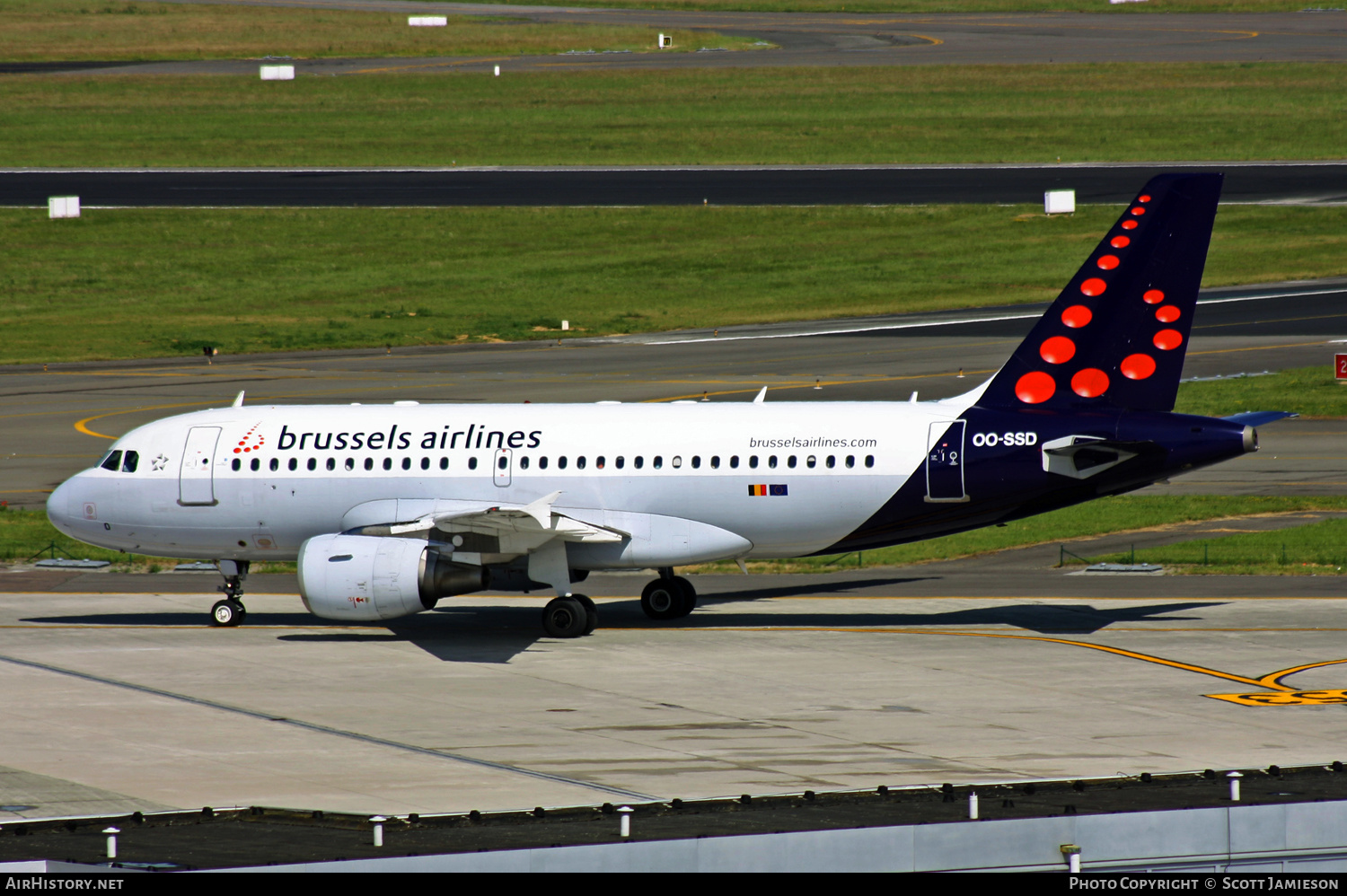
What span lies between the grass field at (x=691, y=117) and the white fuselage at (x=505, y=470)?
80.2 m

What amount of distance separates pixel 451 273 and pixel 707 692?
207 feet

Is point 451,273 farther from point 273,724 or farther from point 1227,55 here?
point 1227,55

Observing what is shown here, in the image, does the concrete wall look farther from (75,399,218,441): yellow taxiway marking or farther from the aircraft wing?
(75,399,218,441): yellow taxiway marking

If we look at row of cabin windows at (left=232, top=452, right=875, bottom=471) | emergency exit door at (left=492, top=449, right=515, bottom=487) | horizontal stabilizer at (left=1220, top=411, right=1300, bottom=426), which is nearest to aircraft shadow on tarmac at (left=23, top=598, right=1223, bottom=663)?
emergency exit door at (left=492, top=449, right=515, bottom=487)

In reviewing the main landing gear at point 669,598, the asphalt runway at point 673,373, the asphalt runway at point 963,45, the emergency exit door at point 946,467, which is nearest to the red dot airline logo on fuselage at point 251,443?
the main landing gear at point 669,598

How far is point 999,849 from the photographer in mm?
17406

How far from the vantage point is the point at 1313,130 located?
11388 centimetres

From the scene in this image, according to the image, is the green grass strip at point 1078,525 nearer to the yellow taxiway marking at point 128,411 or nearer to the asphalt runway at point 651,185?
the yellow taxiway marking at point 128,411

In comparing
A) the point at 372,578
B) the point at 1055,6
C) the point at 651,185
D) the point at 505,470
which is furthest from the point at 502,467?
the point at 1055,6

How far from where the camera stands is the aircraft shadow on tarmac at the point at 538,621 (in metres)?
34.0

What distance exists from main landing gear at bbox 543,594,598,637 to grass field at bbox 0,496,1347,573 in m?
8.56

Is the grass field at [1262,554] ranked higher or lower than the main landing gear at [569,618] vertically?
higher

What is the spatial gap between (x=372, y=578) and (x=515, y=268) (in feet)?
196

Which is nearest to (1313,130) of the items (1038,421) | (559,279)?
(559,279)
